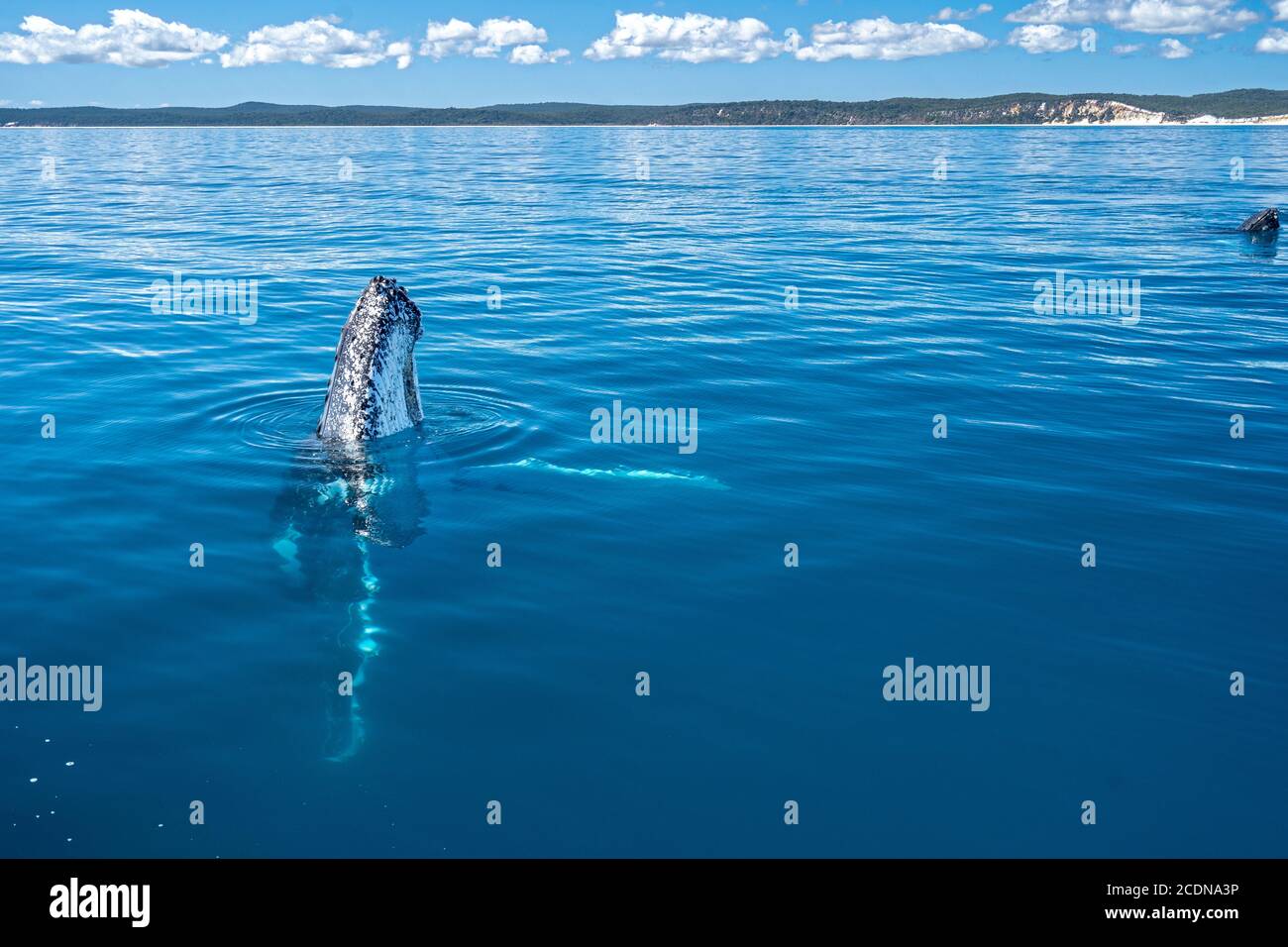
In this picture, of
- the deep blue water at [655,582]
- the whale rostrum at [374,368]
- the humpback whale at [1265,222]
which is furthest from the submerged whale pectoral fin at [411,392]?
the humpback whale at [1265,222]

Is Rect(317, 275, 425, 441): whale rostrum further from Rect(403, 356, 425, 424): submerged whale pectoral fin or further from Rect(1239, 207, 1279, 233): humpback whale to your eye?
Rect(1239, 207, 1279, 233): humpback whale

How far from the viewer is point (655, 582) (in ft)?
32.7

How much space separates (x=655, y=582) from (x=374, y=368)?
15.0ft

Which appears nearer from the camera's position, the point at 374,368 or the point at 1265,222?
the point at 374,368

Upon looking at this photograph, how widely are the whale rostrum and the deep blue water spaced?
1.77ft

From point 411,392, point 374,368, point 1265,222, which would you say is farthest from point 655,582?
point 1265,222

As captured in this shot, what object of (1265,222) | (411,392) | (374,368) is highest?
(1265,222)

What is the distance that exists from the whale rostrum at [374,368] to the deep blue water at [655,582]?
1.77ft

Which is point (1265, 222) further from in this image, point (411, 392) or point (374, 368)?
point (374, 368)

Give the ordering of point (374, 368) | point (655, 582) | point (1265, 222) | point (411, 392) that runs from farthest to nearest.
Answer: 1. point (1265, 222)
2. point (411, 392)
3. point (374, 368)
4. point (655, 582)

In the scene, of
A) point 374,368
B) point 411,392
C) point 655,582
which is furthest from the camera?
point 411,392

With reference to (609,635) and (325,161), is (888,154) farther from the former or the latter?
(609,635)
